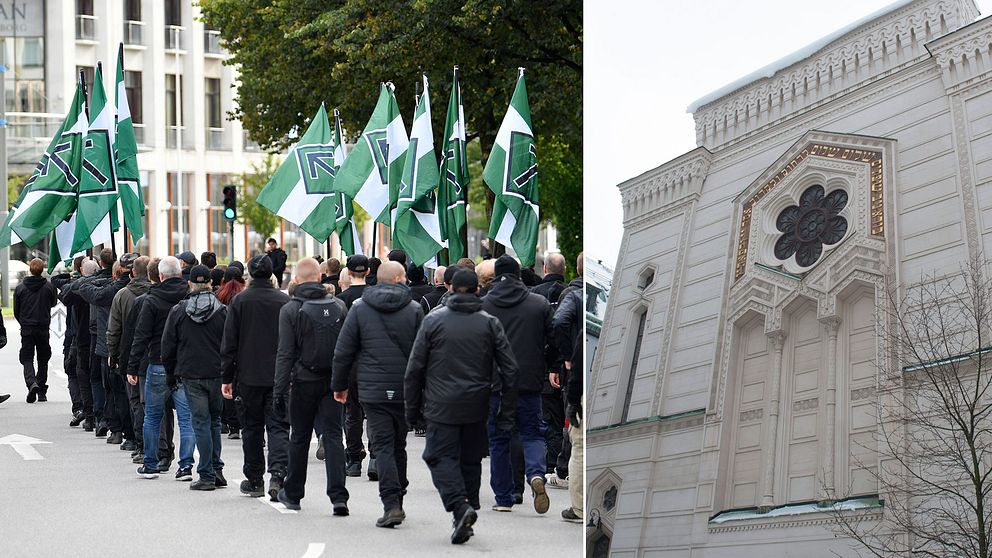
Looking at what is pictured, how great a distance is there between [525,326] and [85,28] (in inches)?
2177

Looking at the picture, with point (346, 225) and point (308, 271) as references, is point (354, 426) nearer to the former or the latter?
point (308, 271)

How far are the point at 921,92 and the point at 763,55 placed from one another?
253 millimetres

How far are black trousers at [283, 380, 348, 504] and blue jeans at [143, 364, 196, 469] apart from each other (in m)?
1.65

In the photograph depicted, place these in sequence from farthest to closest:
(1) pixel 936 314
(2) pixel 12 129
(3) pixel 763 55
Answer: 1. (2) pixel 12 129
2. (3) pixel 763 55
3. (1) pixel 936 314

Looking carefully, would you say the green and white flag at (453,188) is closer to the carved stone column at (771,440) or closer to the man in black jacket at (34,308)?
the man in black jacket at (34,308)

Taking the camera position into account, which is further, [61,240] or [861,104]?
[61,240]

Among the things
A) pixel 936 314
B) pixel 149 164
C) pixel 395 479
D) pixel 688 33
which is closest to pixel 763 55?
pixel 688 33

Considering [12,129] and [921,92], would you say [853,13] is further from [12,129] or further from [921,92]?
[12,129]

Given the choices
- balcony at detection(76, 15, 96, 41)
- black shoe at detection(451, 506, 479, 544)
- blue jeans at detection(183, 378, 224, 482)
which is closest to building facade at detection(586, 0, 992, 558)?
black shoe at detection(451, 506, 479, 544)

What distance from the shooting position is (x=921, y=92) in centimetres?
201

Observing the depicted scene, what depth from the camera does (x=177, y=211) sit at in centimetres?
6381

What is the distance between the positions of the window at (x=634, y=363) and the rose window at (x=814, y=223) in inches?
10.6

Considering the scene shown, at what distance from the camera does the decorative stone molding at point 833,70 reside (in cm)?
197

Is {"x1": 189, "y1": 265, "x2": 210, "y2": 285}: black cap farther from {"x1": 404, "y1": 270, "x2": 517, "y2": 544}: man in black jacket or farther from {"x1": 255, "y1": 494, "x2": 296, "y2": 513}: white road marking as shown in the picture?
{"x1": 404, "y1": 270, "x2": 517, "y2": 544}: man in black jacket
